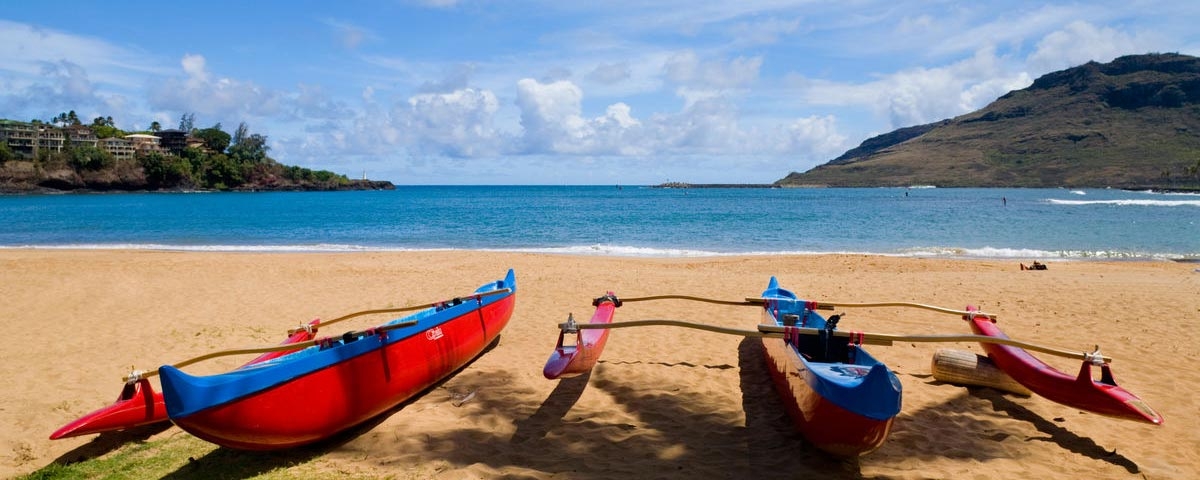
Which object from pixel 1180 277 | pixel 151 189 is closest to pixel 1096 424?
pixel 1180 277

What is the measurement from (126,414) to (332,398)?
1718 mm

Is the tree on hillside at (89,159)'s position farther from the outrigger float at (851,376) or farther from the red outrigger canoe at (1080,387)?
the red outrigger canoe at (1080,387)

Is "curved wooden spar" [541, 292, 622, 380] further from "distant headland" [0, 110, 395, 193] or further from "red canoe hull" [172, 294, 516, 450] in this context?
"distant headland" [0, 110, 395, 193]

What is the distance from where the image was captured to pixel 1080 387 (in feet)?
15.9

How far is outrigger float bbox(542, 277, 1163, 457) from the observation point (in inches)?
145

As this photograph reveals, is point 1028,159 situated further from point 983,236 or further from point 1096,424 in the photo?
point 1096,424

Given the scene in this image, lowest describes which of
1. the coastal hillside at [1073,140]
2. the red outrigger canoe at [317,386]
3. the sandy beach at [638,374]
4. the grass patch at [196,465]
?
the grass patch at [196,465]

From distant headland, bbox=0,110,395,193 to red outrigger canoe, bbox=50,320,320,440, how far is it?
372 ft

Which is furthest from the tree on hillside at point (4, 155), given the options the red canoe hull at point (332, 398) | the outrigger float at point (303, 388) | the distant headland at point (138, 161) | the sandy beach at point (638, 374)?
the red canoe hull at point (332, 398)

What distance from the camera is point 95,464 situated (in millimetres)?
4652

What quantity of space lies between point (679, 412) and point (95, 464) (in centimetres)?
472

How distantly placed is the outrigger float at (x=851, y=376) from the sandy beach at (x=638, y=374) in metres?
0.35

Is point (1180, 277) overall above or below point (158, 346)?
above

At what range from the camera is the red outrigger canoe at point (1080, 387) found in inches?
178
